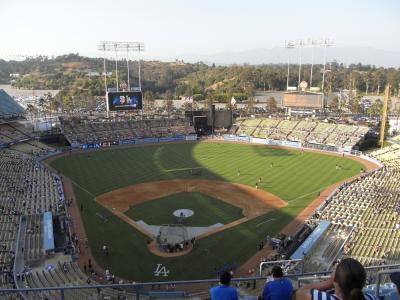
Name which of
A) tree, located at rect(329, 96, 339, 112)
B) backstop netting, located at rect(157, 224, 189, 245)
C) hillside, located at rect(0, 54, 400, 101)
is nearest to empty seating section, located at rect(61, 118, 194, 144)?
backstop netting, located at rect(157, 224, 189, 245)

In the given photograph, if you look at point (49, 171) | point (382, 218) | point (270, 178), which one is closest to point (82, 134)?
point (49, 171)

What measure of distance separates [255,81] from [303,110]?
80308mm

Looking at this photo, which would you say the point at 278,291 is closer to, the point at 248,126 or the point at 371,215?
the point at 371,215

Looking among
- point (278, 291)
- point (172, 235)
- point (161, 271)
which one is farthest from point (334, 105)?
point (278, 291)

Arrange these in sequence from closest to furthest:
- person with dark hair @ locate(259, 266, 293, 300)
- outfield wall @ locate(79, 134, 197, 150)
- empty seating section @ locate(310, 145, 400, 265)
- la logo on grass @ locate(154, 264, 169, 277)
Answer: person with dark hair @ locate(259, 266, 293, 300) → la logo on grass @ locate(154, 264, 169, 277) → empty seating section @ locate(310, 145, 400, 265) → outfield wall @ locate(79, 134, 197, 150)

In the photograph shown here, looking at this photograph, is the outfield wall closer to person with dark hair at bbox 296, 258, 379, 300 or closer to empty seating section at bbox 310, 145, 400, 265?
empty seating section at bbox 310, 145, 400, 265

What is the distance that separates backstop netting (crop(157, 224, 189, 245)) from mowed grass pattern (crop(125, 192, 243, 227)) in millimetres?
2616

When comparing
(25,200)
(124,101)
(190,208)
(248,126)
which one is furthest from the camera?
(248,126)

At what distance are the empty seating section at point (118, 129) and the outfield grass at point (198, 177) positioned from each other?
713cm

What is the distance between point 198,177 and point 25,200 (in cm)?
1950

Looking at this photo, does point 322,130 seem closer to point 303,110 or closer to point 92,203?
point 303,110

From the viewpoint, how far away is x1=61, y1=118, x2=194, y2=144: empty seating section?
68000 millimetres

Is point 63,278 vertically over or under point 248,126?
under

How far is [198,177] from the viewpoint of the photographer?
46.7 metres
